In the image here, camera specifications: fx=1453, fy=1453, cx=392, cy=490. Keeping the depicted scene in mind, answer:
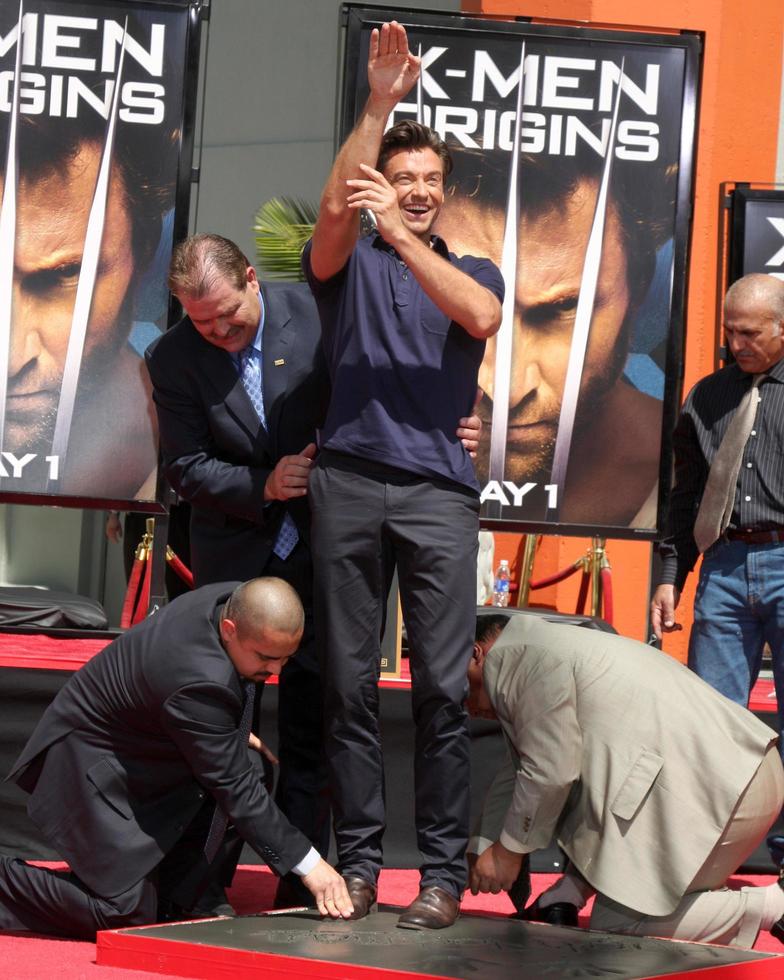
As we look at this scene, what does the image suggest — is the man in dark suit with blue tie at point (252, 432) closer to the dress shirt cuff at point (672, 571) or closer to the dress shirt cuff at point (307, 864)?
the dress shirt cuff at point (307, 864)

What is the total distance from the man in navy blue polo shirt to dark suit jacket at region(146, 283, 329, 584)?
34cm

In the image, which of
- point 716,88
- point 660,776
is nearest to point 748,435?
point 660,776

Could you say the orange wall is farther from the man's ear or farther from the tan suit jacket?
the man's ear

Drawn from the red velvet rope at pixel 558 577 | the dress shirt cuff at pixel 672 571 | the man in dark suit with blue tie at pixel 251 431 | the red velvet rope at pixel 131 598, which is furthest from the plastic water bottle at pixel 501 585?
the man in dark suit with blue tie at pixel 251 431

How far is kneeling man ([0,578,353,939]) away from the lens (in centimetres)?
288

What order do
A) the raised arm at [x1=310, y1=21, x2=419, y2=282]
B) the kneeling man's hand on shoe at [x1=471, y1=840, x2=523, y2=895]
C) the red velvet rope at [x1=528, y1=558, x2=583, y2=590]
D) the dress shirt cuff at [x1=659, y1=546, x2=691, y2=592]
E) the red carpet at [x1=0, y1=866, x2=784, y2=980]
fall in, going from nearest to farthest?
1. the red carpet at [x1=0, y1=866, x2=784, y2=980]
2. the raised arm at [x1=310, y1=21, x2=419, y2=282]
3. the kneeling man's hand on shoe at [x1=471, y1=840, x2=523, y2=895]
4. the dress shirt cuff at [x1=659, y1=546, x2=691, y2=592]
5. the red velvet rope at [x1=528, y1=558, x2=583, y2=590]

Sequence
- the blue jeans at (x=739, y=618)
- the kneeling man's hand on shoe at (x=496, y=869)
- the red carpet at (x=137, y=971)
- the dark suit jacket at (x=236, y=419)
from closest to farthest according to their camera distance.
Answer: the red carpet at (x=137, y=971) → the kneeling man's hand on shoe at (x=496, y=869) → the dark suit jacket at (x=236, y=419) → the blue jeans at (x=739, y=618)

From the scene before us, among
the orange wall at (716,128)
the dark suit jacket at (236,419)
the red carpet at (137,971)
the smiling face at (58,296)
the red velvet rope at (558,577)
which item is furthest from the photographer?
the orange wall at (716,128)

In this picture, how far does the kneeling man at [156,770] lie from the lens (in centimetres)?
288

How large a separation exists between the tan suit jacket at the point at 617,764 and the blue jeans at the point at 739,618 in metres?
0.58

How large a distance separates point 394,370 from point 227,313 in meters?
0.49

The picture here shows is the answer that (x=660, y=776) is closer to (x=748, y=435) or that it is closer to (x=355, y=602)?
(x=355, y=602)

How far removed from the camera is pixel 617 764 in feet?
9.82

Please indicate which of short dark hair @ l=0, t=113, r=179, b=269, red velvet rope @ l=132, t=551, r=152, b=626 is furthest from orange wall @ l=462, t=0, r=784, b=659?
short dark hair @ l=0, t=113, r=179, b=269
